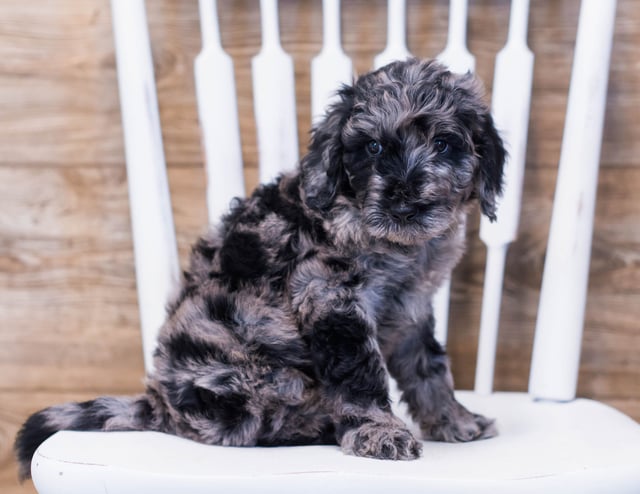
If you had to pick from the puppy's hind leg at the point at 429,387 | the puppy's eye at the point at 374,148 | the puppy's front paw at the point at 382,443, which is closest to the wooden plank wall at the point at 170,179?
the puppy's hind leg at the point at 429,387

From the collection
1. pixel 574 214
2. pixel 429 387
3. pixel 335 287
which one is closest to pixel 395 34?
pixel 574 214

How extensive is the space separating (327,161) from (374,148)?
84 mm

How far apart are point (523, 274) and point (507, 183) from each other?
1.15ft

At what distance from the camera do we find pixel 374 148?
3.95ft

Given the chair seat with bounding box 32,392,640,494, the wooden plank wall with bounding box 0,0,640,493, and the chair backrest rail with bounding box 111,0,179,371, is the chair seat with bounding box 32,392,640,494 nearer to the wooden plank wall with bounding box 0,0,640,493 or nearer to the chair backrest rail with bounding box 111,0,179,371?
the chair backrest rail with bounding box 111,0,179,371

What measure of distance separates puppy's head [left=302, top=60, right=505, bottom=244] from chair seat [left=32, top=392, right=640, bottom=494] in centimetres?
35

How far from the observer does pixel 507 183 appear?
155cm

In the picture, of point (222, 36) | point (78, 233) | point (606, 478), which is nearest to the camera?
point (606, 478)

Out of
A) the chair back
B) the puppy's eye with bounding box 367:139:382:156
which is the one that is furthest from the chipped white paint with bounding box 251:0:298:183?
the puppy's eye with bounding box 367:139:382:156

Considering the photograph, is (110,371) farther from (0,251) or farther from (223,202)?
(223,202)

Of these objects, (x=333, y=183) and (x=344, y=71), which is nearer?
(x=333, y=183)

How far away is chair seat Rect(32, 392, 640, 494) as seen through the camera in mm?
997

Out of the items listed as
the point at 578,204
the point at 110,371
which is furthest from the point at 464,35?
the point at 110,371

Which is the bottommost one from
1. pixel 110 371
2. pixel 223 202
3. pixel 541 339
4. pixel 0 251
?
pixel 110 371
